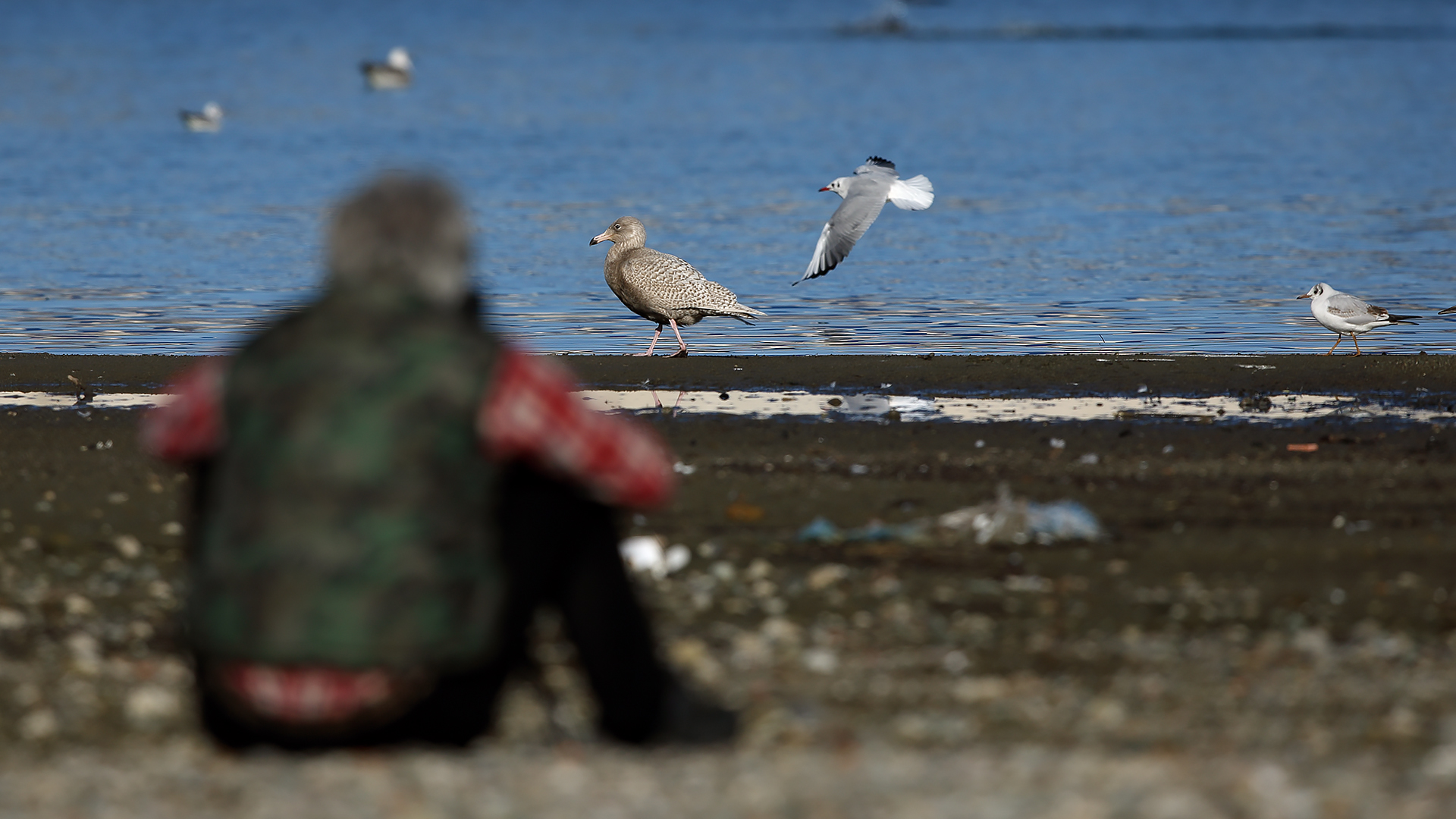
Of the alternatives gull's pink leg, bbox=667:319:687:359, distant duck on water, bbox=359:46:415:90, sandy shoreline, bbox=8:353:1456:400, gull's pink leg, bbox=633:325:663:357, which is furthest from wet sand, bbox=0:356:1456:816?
distant duck on water, bbox=359:46:415:90

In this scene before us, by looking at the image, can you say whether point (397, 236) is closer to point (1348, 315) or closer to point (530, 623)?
point (530, 623)

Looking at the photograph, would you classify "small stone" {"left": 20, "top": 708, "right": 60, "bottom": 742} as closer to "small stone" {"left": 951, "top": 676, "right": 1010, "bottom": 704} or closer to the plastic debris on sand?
the plastic debris on sand

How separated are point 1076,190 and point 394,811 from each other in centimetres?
2359

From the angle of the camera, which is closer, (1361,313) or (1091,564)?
(1091,564)

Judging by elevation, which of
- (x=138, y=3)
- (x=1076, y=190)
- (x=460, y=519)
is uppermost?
(x=138, y=3)

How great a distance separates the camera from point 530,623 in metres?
4.06

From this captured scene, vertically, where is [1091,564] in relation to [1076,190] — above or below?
below

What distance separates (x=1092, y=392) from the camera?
10938 mm

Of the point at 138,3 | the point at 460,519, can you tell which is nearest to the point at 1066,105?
the point at 460,519

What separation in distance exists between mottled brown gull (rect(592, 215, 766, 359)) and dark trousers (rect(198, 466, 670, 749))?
29.2 ft

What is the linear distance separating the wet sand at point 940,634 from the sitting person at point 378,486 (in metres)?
0.23

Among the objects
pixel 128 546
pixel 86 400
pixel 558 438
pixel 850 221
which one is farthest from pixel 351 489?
pixel 850 221

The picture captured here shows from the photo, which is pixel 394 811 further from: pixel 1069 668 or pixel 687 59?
pixel 687 59

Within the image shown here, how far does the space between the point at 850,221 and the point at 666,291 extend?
1378 millimetres
